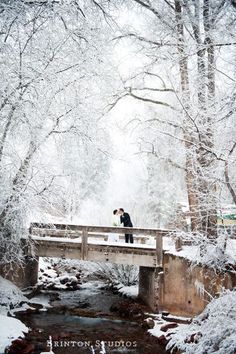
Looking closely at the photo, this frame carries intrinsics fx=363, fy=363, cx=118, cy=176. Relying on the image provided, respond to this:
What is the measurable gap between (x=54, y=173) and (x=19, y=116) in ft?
9.06

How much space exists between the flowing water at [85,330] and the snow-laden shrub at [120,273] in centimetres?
206

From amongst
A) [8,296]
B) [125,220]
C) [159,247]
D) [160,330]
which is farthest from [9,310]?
[125,220]

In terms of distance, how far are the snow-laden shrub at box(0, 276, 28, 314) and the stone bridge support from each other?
4.29m

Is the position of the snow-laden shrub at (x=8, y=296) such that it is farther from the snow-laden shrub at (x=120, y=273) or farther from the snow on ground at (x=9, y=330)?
the snow-laden shrub at (x=120, y=273)

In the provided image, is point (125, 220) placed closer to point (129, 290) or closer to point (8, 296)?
point (129, 290)

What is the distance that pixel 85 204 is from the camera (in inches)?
1287

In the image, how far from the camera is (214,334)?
7.43 metres

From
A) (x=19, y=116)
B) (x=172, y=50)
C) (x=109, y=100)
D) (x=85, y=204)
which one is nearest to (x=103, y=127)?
(x=109, y=100)

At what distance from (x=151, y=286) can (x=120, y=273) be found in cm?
382

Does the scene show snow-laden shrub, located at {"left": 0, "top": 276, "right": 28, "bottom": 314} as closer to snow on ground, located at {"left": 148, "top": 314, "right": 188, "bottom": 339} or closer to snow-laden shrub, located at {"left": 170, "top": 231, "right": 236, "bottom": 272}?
snow on ground, located at {"left": 148, "top": 314, "right": 188, "bottom": 339}

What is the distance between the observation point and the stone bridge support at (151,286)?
12.0 meters

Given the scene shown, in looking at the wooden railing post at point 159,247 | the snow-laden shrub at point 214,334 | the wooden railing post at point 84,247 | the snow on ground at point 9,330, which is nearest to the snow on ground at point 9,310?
the snow on ground at point 9,330

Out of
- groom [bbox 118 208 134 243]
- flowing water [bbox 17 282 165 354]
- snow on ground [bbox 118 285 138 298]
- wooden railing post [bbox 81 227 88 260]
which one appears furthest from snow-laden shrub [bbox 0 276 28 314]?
groom [bbox 118 208 134 243]

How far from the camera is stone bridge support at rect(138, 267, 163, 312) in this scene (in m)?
12.0
